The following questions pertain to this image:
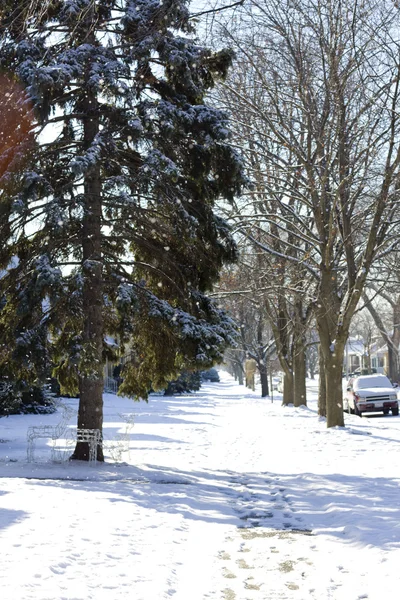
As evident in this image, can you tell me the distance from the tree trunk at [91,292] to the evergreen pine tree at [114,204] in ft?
0.09

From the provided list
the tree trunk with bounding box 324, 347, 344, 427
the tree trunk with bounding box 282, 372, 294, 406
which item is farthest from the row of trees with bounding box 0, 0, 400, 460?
the tree trunk with bounding box 282, 372, 294, 406

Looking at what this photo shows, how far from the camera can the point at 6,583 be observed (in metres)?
5.54

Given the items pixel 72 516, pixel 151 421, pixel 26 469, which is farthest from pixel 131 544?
pixel 151 421

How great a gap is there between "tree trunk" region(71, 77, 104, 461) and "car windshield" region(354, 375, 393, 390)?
1944 cm

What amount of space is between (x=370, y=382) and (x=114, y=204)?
20666 mm

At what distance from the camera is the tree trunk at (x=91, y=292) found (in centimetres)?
1366

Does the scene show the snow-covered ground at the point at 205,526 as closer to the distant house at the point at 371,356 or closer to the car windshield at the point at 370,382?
the car windshield at the point at 370,382

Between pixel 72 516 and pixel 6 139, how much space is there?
7987 mm

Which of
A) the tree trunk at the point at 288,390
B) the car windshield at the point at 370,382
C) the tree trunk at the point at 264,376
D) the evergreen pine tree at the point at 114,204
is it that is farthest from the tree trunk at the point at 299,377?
the tree trunk at the point at 264,376

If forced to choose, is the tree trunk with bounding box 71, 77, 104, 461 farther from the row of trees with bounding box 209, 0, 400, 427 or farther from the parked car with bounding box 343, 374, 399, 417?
the parked car with bounding box 343, 374, 399, 417

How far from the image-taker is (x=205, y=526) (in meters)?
8.42

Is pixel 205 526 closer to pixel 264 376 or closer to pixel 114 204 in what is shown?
pixel 114 204

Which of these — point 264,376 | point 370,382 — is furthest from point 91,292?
Answer: point 264,376

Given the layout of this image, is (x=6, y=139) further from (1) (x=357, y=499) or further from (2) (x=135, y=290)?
(1) (x=357, y=499)
